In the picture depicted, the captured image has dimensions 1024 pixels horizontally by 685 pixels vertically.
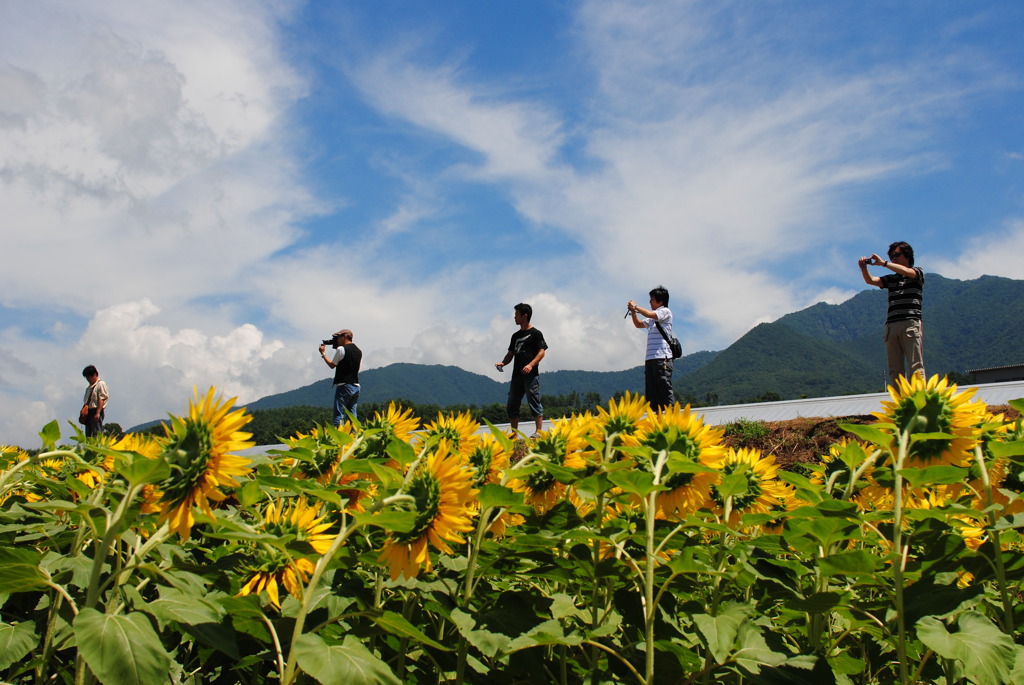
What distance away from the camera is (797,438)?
1005 cm

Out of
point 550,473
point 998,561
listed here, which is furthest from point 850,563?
point 550,473

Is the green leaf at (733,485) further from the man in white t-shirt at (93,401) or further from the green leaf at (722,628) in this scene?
the man in white t-shirt at (93,401)

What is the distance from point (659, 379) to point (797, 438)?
2802 mm

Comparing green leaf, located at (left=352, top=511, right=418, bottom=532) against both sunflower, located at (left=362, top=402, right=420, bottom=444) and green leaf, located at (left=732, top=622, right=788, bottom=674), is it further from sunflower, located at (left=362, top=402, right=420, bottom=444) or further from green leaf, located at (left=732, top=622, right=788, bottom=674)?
sunflower, located at (left=362, top=402, right=420, bottom=444)

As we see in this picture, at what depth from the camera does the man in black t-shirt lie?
9.38m

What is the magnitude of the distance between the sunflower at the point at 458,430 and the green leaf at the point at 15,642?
0.93m

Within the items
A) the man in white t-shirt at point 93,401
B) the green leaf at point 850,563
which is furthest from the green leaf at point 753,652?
the man in white t-shirt at point 93,401

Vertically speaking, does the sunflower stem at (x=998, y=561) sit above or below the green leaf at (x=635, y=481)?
below

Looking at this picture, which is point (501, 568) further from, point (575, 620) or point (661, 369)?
point (661, 369)

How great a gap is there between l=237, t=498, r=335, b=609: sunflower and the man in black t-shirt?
7.89m

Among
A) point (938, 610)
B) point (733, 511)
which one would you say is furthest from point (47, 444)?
point (938, 610)

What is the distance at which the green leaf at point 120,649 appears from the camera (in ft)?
3.30

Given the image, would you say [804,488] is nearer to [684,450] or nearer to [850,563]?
[850,563]

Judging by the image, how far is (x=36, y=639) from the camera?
1.45 m
